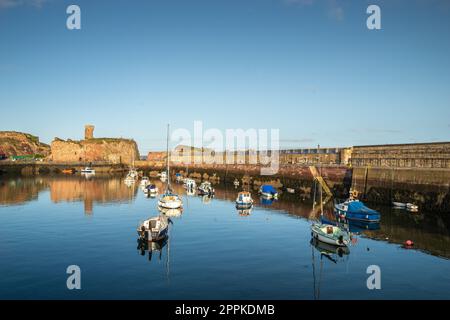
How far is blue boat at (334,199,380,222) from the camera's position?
1732 inches

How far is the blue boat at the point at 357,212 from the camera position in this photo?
44000 mm

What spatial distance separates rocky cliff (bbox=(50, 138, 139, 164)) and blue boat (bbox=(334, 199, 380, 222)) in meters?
146

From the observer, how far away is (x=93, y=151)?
184 m

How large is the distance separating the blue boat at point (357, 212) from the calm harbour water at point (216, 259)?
2555mm

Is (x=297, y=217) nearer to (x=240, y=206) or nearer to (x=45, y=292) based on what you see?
(x=240, y=206)

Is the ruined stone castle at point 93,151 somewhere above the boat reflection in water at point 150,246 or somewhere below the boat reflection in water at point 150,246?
above

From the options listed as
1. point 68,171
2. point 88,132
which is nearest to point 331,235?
point 68,171

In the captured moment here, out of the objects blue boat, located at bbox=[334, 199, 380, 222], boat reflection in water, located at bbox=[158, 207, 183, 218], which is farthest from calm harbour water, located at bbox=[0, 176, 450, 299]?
blue boat, located at bbox=[334, 199, 380, 222]

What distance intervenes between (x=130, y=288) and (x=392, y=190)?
154 ft


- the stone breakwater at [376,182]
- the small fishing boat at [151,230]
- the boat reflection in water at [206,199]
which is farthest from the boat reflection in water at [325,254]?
the boat reflection in water at [206,199]

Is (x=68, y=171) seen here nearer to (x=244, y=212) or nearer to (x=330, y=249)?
(x=244, y=212)

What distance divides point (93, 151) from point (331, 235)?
550 ft

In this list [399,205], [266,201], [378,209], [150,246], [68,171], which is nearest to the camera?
[150,246]

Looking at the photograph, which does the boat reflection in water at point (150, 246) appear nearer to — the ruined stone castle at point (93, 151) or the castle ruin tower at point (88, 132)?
the ruined stone castle at point (93, 151)
